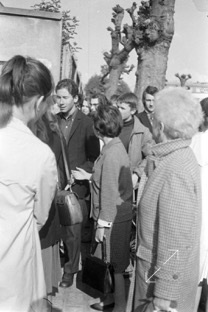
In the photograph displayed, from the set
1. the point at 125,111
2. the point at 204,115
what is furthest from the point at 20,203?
the point at 125,111

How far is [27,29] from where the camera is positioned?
4.90 metres

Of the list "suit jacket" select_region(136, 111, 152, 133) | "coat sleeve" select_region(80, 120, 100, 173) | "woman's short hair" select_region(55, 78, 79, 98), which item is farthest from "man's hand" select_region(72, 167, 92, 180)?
"suit jacket" select_region(136, 111, 152, 133)

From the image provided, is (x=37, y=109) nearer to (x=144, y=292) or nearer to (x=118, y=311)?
(x=144, y=292)

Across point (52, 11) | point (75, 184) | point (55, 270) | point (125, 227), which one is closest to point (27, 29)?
point (52, 11)

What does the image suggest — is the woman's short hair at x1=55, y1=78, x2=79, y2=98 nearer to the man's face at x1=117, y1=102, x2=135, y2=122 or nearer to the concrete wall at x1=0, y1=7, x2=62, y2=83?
the concrete wall at x1=0, y1=7, x2=62, y2=83

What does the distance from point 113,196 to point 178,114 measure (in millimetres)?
1230

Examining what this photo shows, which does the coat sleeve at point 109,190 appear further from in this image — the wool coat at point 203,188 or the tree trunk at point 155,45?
the tree trunk at point 155,45

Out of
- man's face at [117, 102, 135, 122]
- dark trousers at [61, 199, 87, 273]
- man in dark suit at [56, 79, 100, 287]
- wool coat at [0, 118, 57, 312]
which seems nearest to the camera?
wool coat at [0, 118, 57, 312]

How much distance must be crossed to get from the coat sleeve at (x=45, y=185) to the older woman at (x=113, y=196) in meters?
1.31

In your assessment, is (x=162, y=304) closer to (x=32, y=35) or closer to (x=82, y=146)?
(x=82, y=146)

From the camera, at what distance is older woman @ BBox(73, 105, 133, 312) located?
10.7 ft

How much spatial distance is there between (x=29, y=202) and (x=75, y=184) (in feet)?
7.93

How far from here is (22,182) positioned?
179 centimetres

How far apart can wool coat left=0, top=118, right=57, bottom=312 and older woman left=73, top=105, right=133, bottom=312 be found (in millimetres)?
1356
